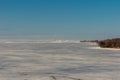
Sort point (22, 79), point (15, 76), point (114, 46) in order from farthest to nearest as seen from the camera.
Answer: point (114, 46), point (15, 76), point (22, 79)

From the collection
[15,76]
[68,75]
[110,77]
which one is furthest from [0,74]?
[110,77]

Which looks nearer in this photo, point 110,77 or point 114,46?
point 110,77

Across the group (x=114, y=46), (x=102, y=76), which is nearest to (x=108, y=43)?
(x=114, y=46)

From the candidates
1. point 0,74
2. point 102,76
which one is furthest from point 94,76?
point 0,74

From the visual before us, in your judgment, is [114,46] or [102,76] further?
[114,46]

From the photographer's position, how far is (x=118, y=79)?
339 inches

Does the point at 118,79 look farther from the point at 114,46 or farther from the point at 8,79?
the point at 114,46

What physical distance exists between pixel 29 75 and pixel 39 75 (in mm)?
333

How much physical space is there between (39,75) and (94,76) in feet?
6.00

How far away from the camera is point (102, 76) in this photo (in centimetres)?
923

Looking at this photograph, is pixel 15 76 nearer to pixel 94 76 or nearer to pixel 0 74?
pixel 0 74

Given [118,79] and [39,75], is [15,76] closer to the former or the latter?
[39,75]

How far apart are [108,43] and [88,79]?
24823 mm

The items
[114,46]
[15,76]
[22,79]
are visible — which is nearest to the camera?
[22,79]
